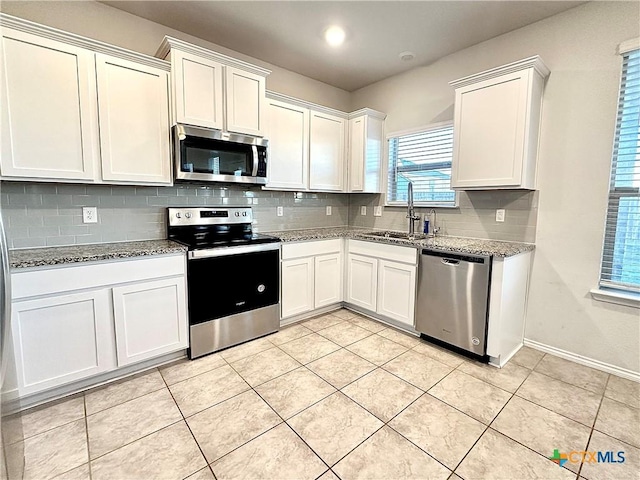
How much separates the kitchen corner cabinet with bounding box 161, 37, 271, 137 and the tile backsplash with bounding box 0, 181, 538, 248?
657 mm

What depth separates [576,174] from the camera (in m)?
2.43

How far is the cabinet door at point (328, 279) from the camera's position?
3.34 m

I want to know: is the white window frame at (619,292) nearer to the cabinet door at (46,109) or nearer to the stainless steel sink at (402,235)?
the stainless steel sink at (402,235)

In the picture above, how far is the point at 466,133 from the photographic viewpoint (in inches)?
107

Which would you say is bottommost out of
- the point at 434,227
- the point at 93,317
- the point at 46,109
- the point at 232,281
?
the point at 93,317

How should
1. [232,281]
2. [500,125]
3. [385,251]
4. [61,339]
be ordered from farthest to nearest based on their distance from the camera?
[385,251] < [232,281] < [500,125] < [61,339]

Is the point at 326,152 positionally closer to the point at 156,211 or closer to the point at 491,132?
the point at 491,132

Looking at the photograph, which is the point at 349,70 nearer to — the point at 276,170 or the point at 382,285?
the point at 276,170

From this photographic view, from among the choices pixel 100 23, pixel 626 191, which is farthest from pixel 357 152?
pixel 100 23

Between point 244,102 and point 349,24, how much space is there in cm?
114

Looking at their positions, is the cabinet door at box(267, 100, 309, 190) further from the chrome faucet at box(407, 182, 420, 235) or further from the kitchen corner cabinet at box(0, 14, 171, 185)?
the chrome faucet at box(407, 182, 420, 235)

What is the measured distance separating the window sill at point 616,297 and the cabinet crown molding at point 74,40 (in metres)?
3.74

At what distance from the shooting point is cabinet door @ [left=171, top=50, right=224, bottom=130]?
7.94 feet

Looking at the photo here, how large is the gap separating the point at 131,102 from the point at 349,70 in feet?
7.78
